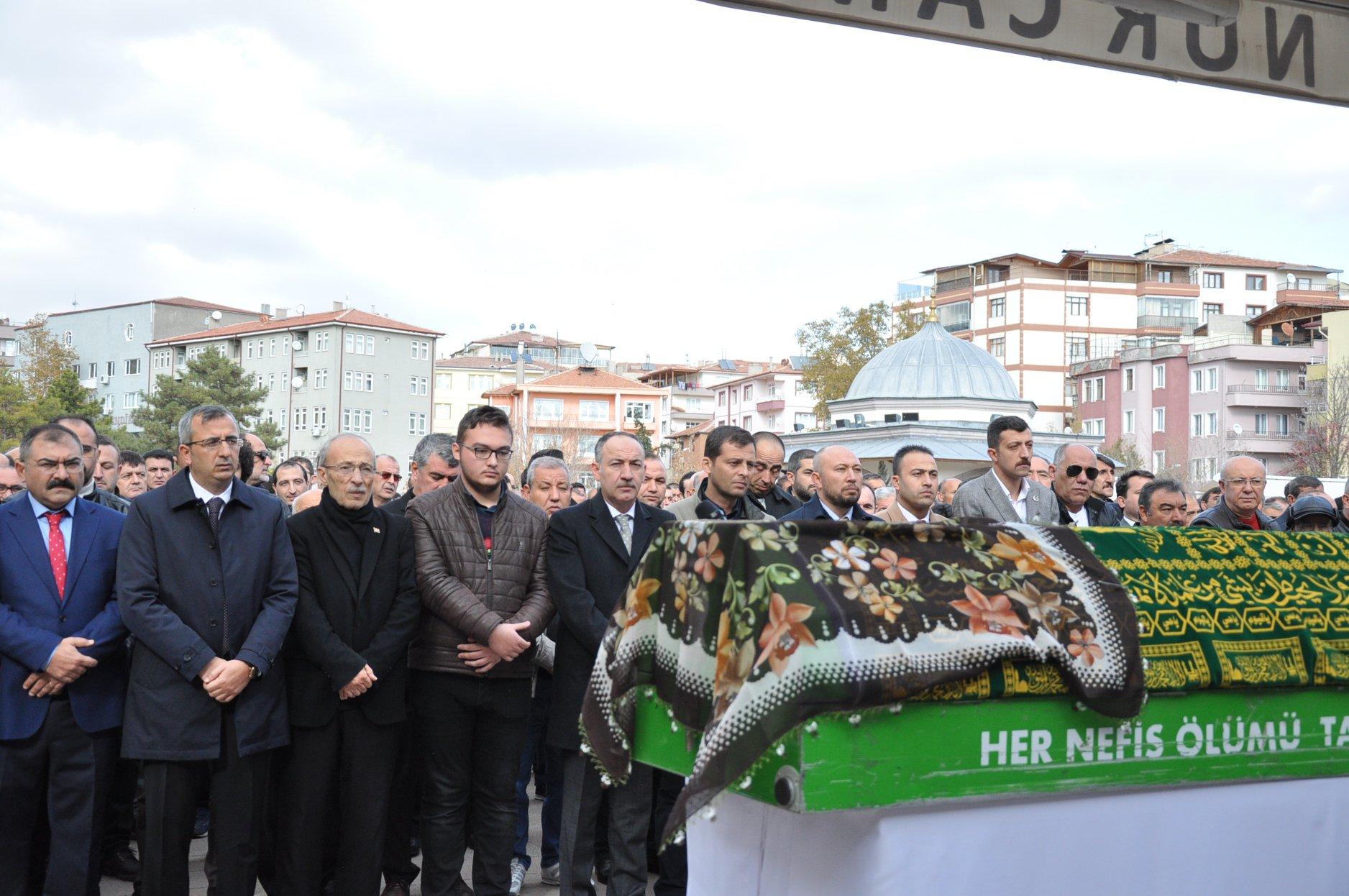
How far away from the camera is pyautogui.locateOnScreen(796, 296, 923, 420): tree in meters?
48.6

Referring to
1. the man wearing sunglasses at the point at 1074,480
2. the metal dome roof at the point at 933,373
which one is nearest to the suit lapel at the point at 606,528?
the man wearing sunglasses at the point at 1074,480

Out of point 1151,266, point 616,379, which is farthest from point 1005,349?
point 616,379

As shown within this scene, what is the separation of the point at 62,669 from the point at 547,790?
2.82 metres

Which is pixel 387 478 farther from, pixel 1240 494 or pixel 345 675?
pixel 1240 494

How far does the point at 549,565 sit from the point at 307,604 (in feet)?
3.72

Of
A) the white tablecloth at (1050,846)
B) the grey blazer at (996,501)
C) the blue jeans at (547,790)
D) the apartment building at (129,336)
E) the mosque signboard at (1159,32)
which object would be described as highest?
the apartment building at (129,336)

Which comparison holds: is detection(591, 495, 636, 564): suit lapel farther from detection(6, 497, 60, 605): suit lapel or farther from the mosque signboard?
the mosque signboard

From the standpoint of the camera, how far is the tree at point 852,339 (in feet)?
160

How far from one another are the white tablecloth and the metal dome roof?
3169cm

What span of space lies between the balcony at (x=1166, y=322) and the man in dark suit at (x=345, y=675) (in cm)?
8685

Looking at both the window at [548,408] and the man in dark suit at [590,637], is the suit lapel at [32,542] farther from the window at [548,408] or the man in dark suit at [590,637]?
the window at [548,408]

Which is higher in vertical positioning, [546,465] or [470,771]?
[546,465]

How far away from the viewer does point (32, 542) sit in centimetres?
587

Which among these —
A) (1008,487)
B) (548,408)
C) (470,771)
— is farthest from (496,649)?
(548,408)
